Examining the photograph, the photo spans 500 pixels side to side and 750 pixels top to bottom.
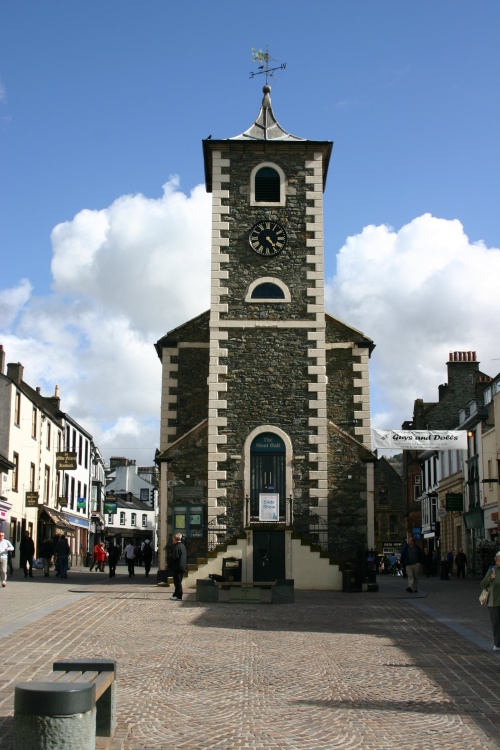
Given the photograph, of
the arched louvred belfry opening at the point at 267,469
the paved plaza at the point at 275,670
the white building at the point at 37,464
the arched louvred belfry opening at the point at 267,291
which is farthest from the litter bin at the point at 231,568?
the white building at the point at 37,464

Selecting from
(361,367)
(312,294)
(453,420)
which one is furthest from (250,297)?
(453,420)

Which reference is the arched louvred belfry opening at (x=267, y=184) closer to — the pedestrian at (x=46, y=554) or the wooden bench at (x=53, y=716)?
the pedestrian at (x=46, y=554)

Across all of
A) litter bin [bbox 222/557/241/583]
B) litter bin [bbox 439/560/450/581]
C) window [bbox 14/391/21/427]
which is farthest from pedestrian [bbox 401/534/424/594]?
window [bbox 14/391/21/427]

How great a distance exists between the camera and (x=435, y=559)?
157 ft

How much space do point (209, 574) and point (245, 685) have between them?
16872 mm

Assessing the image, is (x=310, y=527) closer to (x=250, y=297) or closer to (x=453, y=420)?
(x=250, y=297)

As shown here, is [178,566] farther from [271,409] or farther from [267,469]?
[271,409]

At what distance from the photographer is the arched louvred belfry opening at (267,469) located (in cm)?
2812

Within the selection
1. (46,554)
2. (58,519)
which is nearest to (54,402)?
(58,519)

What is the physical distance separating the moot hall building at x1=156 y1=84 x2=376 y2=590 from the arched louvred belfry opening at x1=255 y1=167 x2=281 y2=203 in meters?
0.03

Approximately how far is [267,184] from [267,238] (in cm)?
206

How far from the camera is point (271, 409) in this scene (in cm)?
2880

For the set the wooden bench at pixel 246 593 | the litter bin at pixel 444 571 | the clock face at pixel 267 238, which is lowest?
the litter bin at pixel 444 571

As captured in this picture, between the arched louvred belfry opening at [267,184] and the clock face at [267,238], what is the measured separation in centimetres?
104
